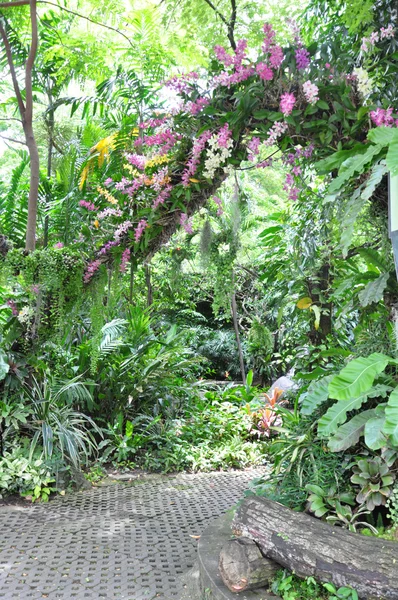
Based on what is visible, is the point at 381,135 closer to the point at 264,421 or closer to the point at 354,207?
the point at 354,207

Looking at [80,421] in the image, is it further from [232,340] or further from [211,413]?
[232,340]

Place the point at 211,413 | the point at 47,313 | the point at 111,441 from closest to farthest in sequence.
Answer: the point at 47,313, the point at 111,441, the point at 211,413

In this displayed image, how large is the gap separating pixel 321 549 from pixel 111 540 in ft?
5.02

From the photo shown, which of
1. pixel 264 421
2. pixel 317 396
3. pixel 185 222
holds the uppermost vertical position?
pixel 185 222

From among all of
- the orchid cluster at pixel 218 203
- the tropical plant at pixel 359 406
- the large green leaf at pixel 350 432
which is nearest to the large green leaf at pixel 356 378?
the tropical plant at pixel 359 406

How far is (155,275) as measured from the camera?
8.12 meters

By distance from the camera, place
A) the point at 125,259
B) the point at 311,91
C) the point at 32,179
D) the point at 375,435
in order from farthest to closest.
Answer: the point at 32,179
the point at 125,259
the point at 311,91
the point at 375,435

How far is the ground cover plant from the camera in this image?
2.45m

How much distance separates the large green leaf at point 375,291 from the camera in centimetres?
270

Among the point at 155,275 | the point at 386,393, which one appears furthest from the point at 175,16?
the point at 155,275

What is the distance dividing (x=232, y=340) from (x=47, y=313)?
5346mm

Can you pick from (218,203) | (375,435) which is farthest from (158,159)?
(375,435)

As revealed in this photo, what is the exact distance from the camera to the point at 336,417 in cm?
240

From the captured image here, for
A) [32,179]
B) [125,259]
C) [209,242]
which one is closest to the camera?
[125,259]
